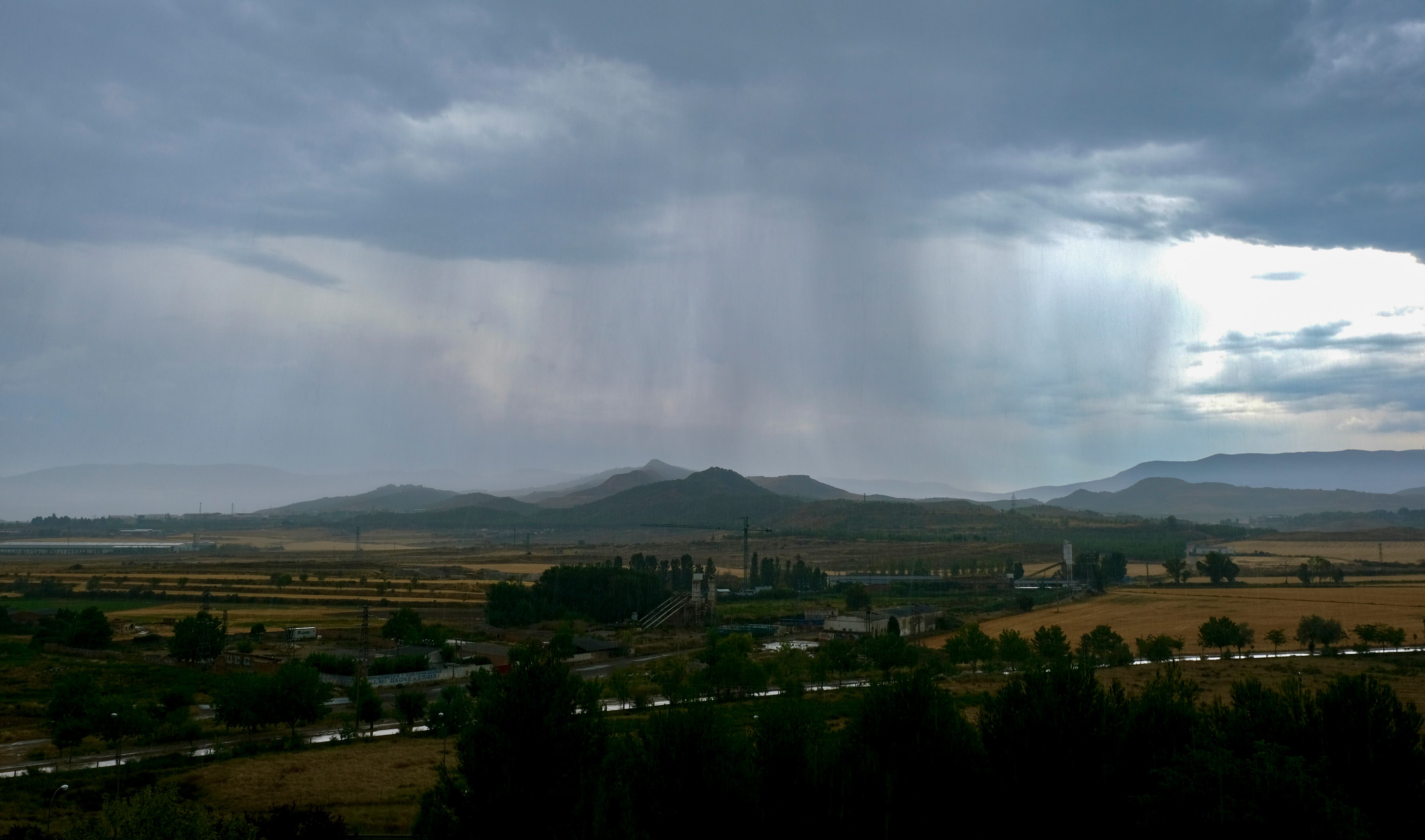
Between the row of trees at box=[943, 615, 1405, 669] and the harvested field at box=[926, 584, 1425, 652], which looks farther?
the harvested field at box=[926, 584, 1425, 652]

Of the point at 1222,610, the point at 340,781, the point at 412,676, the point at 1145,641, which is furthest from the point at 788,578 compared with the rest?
the point at 340,781

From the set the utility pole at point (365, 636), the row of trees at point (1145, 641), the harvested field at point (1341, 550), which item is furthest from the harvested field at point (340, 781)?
the harvested field at point (1341, 550)

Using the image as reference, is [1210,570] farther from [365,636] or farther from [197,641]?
[197,641]

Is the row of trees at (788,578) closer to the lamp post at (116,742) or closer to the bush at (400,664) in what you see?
the bush at (400,664)

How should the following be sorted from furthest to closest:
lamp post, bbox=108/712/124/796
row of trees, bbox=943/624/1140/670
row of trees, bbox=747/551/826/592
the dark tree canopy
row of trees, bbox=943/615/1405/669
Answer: row of trees, bbox=747/551/826/592 → the dark tree canopy → row of trees, bbox=943/615/1405/669 → row of trees, bbox=943/624/1140/670 → lamp post, bbox=108/712/124/796

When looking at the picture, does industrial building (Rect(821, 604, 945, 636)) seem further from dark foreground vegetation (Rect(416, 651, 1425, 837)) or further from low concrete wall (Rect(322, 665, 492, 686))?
dark foreground vegetation (Rect(416, 651, 1425, 837))

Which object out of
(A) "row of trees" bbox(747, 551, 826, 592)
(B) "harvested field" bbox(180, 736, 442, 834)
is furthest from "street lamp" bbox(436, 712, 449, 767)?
(A) "row of trees" bbox(747, 551, 826, 592)

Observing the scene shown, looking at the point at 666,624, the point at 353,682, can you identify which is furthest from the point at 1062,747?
the point at 666,624

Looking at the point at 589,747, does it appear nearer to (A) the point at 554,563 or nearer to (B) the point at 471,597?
(B) the point at 471,597
